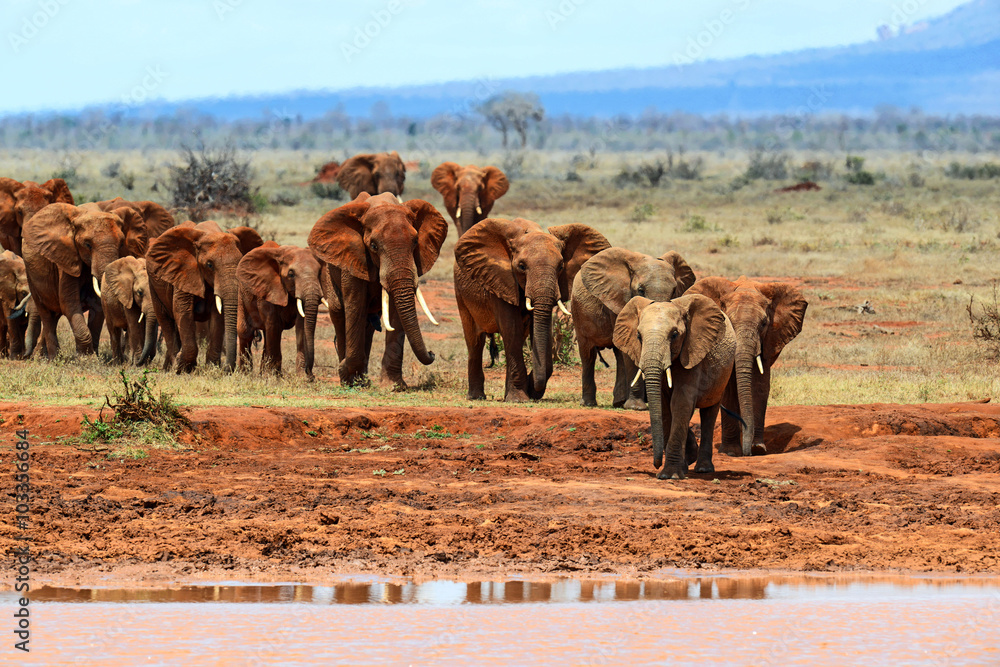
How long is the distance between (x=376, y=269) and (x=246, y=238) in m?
3.80

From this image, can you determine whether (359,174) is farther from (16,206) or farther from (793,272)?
(793,272)

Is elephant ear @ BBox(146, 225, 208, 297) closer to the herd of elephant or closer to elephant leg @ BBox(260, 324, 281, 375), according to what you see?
the herd of elephant

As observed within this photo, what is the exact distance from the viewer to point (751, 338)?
12.8m

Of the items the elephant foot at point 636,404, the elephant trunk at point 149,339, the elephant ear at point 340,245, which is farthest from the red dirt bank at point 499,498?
the elephant trunk at point 149,339

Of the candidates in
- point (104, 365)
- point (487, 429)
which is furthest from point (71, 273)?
point (487, 429)

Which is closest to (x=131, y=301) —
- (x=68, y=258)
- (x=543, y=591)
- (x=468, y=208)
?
(x=68, y=258)

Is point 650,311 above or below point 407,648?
above

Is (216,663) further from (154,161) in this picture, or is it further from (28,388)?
(154,161)

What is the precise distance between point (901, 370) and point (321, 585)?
12912 mm

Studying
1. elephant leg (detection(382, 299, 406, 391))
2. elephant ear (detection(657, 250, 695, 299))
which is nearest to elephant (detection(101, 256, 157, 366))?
elephant leg (detection(382, 299, 406, 391))

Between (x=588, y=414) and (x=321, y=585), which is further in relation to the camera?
(x=588, y=414)

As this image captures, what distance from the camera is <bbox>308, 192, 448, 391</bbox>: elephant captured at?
16312 millimetres

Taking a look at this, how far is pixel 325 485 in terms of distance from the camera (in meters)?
11.3

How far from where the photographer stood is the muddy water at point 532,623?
22.5ft
